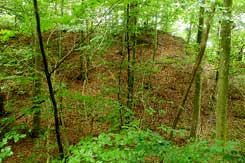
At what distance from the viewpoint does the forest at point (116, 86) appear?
3.58m

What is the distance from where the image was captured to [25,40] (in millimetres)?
15148

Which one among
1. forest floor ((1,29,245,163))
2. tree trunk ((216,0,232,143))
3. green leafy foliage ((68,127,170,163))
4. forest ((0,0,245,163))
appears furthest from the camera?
forest floor ((1,29,245,163))

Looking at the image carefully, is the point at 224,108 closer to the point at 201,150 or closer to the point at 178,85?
the point at 201,150

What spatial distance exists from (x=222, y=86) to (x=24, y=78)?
16.7ft

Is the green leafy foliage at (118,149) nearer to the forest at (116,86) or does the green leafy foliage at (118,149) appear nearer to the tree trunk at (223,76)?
the forest at (116,86)

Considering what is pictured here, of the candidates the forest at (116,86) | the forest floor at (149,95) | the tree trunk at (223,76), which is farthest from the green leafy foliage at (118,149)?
the forest floor at (149,95)

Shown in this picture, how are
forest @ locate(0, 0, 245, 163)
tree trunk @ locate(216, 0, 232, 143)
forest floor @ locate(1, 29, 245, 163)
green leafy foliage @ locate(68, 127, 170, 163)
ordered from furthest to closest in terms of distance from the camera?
forest floor @ locate(1, 29, 245, 163), tree trunk @ locate(216, 0, 232, 143), forest @ locate(0, 0, 245, 163), green leafy foliage @ locate(68, 127, 170, 163)

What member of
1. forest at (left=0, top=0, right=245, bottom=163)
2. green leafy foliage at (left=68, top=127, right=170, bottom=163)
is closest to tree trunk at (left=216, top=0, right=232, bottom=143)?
forest at (left=0, top=0, right=245, bottom=163)

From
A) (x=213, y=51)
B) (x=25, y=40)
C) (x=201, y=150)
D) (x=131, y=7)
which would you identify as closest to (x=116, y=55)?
(x=25, y=40)

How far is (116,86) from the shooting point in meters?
9.07

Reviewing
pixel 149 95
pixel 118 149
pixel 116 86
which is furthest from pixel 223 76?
pixel 149 95

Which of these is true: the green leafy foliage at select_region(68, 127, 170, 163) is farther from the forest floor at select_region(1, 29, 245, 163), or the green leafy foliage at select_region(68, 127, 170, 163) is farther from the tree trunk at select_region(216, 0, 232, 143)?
the forest floor at select_region(1, 29, 245, 163)

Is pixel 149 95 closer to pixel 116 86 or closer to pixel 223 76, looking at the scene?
pixel 116 86

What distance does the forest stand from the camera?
141 inches
